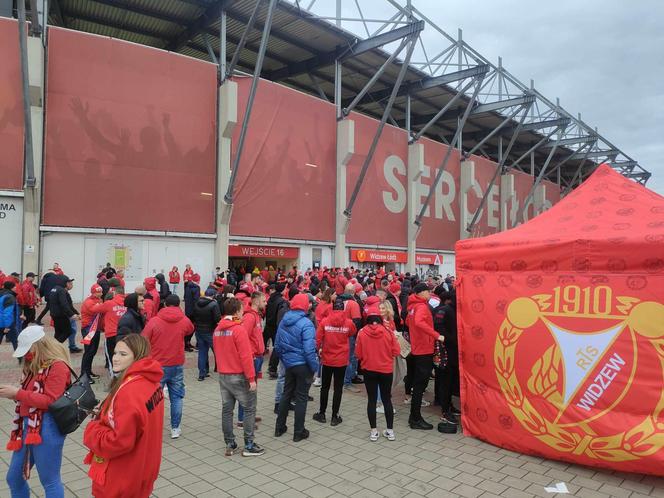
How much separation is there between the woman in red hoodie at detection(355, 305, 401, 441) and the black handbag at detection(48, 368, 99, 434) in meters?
3.25

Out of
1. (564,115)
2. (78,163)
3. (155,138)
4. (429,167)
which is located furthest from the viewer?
(564,115)

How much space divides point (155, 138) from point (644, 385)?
17.4m

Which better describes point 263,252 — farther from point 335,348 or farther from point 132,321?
point 335,348

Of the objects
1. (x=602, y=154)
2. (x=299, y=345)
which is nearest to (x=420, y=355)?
(x=299, y=345)

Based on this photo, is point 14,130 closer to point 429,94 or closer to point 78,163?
point 78,163

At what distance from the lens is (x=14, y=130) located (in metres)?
15.3

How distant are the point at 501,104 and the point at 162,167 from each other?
21.9m

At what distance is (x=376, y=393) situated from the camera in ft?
18.9

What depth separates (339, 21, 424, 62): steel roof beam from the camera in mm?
21141

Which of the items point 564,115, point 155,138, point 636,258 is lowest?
point 636,258

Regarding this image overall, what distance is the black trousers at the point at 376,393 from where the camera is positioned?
5.70 metres

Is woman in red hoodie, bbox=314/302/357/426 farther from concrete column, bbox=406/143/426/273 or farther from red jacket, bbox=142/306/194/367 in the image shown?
concrete column, bbox=406/143/426/273

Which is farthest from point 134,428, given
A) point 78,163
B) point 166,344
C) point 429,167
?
point 429,167

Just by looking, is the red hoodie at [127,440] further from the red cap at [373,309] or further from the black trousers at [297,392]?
the red cap at [373,309]
